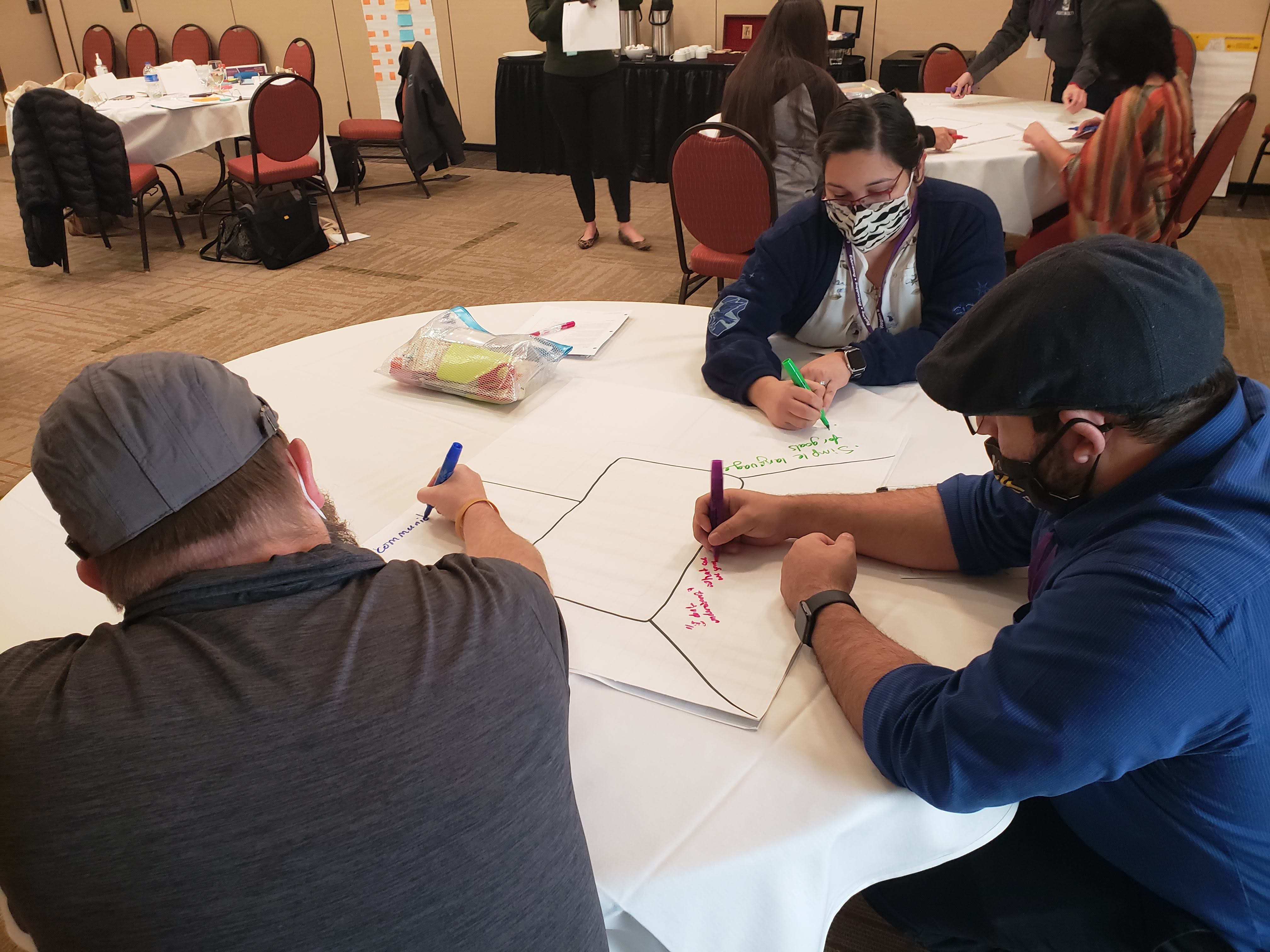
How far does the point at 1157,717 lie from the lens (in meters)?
0.67

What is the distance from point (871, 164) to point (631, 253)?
3104 mm

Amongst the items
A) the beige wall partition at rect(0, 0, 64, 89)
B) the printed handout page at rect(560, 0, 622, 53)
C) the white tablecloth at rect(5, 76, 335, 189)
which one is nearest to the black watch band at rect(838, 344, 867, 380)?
the printed handout page at rect(560, 0, 622, 53)

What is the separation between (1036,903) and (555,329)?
1.26m

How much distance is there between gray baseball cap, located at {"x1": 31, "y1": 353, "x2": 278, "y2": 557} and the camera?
0.68 meters

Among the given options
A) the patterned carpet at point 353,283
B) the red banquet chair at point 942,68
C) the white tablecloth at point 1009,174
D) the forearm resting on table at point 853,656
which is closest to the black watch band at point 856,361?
the forearm resting on table at point 853,656

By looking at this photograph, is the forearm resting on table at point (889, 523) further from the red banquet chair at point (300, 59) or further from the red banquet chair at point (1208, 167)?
the red banquet chair at point (300, 59)

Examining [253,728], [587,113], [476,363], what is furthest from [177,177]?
[253,728]

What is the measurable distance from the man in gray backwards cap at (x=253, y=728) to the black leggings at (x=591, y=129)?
403 cm

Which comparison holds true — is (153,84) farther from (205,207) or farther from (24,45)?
(24,45)

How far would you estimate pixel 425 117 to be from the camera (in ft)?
18.6

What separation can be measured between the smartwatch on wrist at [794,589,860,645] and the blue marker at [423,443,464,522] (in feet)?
1.68

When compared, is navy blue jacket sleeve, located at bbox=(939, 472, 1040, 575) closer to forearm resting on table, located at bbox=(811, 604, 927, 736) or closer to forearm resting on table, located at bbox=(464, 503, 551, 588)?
forearm resting on table, located at bbox=(811, 604, 927, 736)

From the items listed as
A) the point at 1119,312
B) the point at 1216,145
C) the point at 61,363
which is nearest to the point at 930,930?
the point at 1119,312

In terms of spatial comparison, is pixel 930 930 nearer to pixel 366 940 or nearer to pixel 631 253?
pixel 366 940
